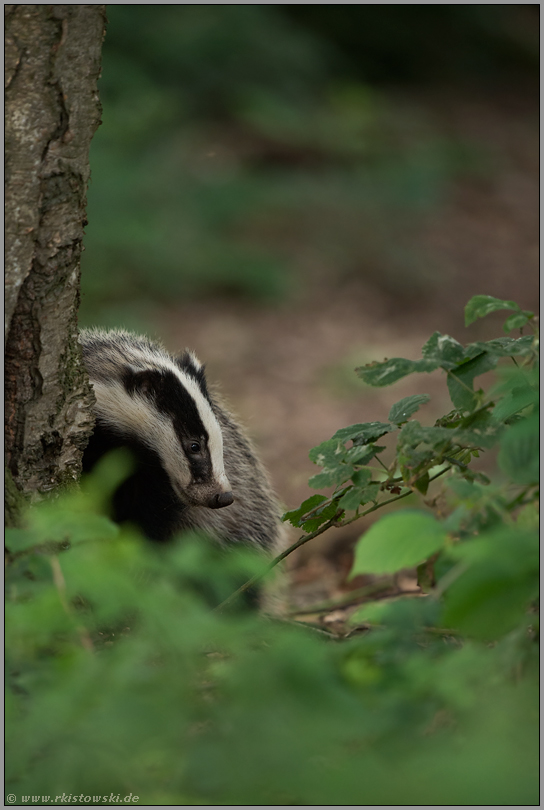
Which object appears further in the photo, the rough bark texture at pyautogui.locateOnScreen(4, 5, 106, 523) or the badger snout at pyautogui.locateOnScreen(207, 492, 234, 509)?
the badger snout at pyautogui.locateOnScreen(207, 492, 234, 509)

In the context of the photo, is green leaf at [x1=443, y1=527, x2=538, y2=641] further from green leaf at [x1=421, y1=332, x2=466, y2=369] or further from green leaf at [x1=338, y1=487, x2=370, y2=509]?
green leaf at [x1=421, y1=332, x2=466, y2=369]

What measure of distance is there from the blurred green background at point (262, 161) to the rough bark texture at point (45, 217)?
15.6 feet

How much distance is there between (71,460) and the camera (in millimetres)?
2537

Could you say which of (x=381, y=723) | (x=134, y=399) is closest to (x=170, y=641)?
(x=381, y=723)

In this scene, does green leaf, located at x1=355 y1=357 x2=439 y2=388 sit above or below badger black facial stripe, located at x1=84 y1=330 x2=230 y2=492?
below

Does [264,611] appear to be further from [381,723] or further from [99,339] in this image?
[381,723]

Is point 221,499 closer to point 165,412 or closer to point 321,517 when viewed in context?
point 165,412

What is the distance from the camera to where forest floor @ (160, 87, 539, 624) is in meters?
5.88

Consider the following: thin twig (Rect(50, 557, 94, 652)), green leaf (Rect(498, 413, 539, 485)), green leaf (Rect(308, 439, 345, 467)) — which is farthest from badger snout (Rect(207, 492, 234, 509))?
green leaf (Rect(498, 413, 539, 485))

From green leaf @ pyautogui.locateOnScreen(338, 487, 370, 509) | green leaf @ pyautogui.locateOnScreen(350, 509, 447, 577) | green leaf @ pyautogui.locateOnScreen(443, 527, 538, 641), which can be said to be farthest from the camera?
green leaf @ pyautogui.locateOnScreen(338, 487, 370, 509)

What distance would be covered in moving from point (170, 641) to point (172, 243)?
7.13 metres

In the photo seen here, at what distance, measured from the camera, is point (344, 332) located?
7941 mm

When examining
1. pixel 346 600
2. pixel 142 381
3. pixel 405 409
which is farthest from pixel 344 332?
pixel 405 409

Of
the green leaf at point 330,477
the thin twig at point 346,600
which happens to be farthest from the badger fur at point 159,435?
the green leaf at point 330,477
